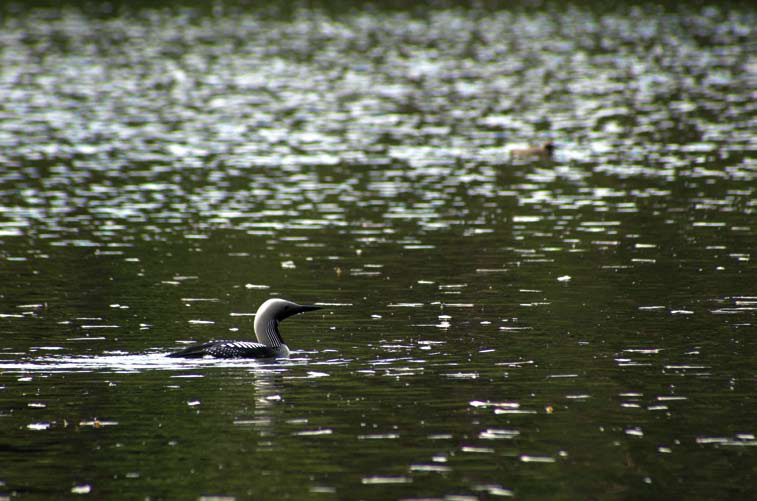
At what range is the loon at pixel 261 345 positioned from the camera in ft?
75.8

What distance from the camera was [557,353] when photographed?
76.8 feet

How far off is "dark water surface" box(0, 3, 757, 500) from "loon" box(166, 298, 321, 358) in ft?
0.91

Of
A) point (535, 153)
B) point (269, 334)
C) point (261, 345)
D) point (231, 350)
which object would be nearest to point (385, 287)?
point (269, 334)

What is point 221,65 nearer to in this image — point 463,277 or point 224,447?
point 463,277

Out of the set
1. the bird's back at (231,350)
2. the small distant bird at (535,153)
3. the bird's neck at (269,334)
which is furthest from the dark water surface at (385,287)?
the small distant bird at (535,153)

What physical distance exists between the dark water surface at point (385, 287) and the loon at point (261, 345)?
0.28 metres

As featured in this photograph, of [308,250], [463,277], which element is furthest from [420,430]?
[308,250]

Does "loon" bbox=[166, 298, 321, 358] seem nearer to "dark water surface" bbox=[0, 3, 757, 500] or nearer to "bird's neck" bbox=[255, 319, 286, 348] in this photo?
"bird's neck" bbox=[255, 319, 286, 348]

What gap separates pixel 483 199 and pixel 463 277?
1153 centimetres

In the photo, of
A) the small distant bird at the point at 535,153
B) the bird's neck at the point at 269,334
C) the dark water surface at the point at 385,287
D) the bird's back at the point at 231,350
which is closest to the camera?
the dark water surface at the point at 385,287

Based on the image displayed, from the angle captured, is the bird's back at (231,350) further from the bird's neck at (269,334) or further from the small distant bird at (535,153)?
the small distant bird at (535,153)

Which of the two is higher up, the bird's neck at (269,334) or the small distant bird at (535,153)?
the bird's neck at (269,334)

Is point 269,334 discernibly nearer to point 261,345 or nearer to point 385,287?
point 261,345

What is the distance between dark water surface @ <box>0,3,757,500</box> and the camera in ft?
58.1
